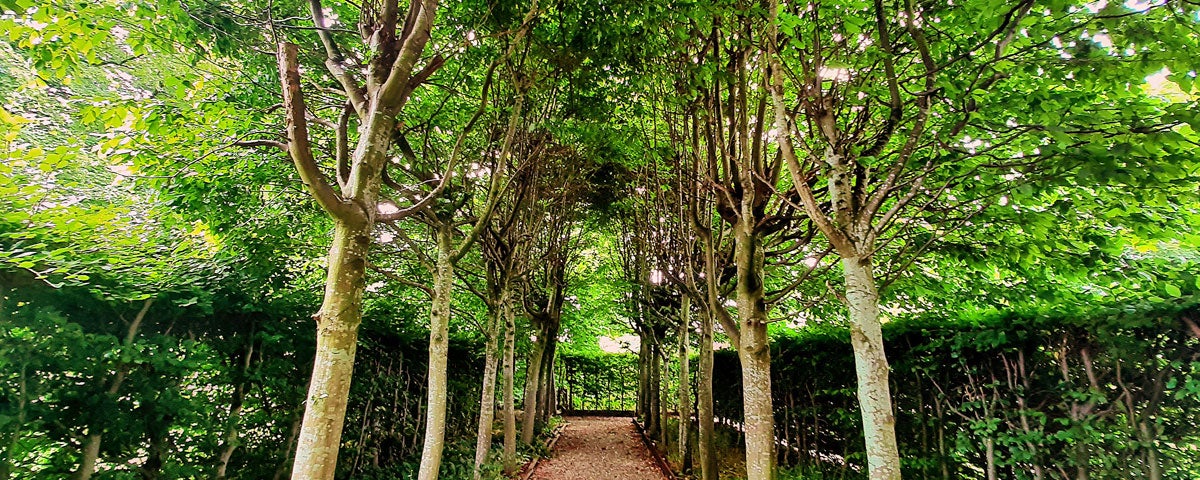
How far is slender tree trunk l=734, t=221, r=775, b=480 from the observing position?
16.1 feet

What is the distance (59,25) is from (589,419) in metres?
19.0

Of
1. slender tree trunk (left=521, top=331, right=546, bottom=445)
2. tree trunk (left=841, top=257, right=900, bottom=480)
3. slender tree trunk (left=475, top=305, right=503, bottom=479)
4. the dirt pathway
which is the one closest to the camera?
tree trunk (left=841, top=257, right=900, bottom=480)

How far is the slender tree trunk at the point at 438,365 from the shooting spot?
6074mm

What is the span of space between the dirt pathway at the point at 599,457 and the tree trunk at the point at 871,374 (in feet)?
21.4

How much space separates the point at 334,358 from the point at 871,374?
3.92 m

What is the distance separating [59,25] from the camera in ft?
10.4

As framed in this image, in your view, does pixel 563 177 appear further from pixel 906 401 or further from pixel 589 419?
pixel 589 419

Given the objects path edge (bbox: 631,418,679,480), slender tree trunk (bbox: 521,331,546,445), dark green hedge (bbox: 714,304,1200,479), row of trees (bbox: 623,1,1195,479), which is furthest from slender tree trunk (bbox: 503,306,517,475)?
dark green hedge (bbox: 714,304,1200,479)

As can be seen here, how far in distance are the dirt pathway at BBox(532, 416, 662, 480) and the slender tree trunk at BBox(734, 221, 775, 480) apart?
492cm

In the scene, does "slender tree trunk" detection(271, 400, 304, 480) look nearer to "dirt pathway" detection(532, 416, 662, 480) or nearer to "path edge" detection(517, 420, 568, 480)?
"path edge" detection(517, 420, 568, 480)

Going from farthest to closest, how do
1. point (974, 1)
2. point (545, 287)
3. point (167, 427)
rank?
point (545, 287) < point (167, 427) < point (974, 1)

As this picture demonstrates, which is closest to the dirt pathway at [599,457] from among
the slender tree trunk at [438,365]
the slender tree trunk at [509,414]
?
the slender tree trunk at [509,414]

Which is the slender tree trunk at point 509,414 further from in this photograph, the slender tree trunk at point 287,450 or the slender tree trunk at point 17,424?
the slender tree trunk at point 17,424

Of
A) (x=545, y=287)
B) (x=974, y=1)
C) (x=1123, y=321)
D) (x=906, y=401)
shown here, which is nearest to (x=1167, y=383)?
(x=1123, y=321)
